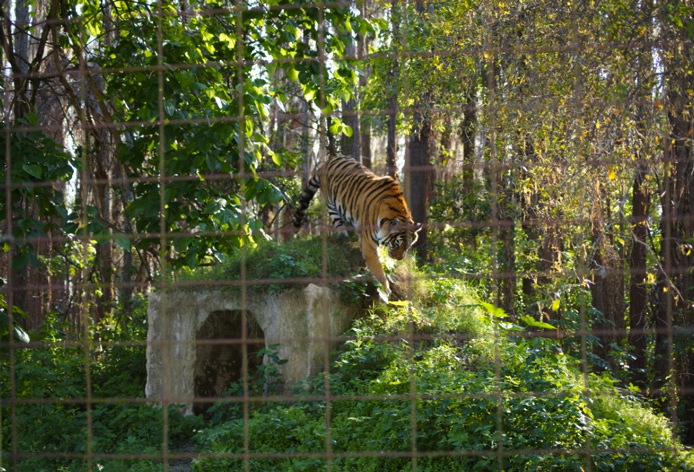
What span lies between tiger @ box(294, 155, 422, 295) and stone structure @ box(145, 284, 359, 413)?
49 cm

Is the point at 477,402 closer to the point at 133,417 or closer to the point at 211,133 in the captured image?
the point at 211,133

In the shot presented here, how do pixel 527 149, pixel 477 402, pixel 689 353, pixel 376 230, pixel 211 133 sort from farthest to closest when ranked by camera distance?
pixel 689 353
pixel 376 230
pixel 527 149
pixel 477 402
pixel 211 133

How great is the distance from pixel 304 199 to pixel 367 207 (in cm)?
95

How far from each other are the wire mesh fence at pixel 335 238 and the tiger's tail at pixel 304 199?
18 centimetres

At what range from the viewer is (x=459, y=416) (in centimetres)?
413

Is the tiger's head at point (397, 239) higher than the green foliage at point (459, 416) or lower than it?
higher

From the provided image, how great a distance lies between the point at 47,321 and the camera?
788 cm

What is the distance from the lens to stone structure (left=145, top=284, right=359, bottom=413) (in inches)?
223

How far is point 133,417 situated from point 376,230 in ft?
7.19

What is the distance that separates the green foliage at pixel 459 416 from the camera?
390 cm

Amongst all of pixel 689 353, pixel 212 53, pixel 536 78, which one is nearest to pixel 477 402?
pixel 536 78

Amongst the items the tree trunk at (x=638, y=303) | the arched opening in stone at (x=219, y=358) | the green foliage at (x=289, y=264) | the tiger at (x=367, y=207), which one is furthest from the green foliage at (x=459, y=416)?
the tree trunk at (x=638, y=303)

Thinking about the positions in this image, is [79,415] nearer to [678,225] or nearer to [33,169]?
[33,169]

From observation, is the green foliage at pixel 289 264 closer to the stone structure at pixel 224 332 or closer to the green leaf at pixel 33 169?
the stone structure at pixel 224 332
